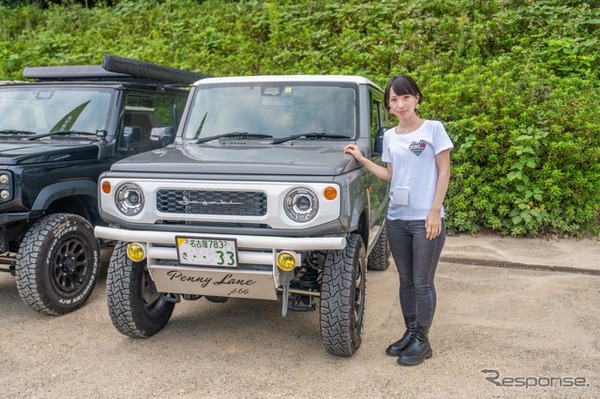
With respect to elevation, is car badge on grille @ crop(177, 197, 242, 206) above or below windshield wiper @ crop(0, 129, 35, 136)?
below

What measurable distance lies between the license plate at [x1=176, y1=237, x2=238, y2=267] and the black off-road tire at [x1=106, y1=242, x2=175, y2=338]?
0.60 meters

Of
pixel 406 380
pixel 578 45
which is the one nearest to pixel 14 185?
pixel 406 380

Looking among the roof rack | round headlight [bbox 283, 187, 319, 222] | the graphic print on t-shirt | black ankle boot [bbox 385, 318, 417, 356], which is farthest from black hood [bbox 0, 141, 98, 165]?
black ankle boot [bbox 385, 318, 417, 356]

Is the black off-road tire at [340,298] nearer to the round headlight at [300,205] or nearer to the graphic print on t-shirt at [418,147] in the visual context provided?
the round headlight at [300,205]

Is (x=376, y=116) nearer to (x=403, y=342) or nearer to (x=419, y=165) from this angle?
Answer: (x=419, y=165)

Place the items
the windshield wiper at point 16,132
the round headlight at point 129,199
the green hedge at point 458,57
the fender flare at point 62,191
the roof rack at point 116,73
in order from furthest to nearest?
the green hedge at point 458,57 < the roof rack at point 116,73 < the windshield wiper at point 16,132 < the fender flare at point 62,191 < the round headlight at point 129,199

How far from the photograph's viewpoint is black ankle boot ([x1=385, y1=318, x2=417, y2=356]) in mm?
3834

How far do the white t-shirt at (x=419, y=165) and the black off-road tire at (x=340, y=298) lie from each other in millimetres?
440

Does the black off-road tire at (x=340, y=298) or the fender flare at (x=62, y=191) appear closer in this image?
the black off-road tire at (x=340, y=298)

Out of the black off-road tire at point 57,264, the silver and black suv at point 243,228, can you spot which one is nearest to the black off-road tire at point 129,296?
the silver and black suv at point 243,228

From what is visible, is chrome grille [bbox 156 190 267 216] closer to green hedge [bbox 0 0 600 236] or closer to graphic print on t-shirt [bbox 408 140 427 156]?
graphic print on t-shirt [bbox 408 140 427 156]

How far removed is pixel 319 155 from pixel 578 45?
6.92 meters

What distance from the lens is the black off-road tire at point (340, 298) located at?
138 inches

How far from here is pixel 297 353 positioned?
12.8ft
